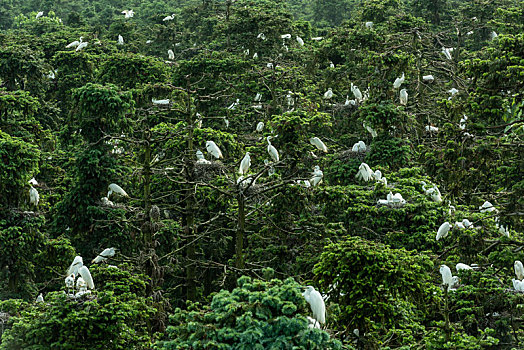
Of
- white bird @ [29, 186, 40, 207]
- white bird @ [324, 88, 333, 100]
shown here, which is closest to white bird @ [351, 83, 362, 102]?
white bird @ [324, 88, 333, 100]

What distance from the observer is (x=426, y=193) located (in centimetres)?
797

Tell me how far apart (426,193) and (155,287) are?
12.0 ft

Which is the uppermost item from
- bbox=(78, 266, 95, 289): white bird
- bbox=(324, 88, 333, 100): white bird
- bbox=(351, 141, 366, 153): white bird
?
bbox=(78, 266, 95, 289): white bird

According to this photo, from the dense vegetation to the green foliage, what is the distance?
0.01 meters

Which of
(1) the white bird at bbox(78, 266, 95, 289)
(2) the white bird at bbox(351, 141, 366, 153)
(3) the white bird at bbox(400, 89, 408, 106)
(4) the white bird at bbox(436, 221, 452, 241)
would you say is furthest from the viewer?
(3) the white bird at bbox(400, 89, 408, 106)

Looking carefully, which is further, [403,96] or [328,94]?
[328,94]

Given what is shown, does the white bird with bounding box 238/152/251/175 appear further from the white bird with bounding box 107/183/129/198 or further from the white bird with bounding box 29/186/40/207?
the white bird with bounding box 29/186/40/207

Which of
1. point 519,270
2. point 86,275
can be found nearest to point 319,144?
point 519,270

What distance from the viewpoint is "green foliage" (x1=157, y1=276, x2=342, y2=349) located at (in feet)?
12.2

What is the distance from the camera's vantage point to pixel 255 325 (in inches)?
148

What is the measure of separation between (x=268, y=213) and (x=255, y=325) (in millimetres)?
3719

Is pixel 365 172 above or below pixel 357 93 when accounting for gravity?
above

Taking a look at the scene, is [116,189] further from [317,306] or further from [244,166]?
[317,306]

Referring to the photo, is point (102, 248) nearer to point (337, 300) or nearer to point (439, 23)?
point (337, 300)
